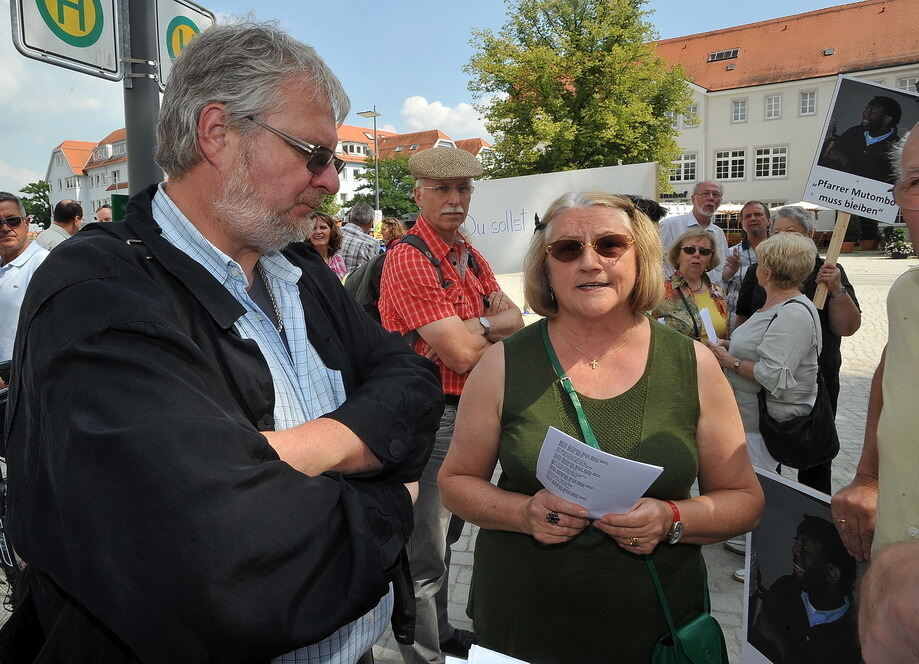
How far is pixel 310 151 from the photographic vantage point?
4.75ft

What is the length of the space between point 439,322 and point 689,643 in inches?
61.1

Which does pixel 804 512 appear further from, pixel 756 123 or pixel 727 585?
pixel 756 123

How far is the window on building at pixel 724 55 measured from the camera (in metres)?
51.8

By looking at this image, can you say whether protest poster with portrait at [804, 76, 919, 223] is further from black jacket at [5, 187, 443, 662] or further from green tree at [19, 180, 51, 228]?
green tree at [19, 180, 51, 228]

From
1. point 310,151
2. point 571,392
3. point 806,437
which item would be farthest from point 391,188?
point 310,151

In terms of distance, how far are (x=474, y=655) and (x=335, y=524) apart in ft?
1.14

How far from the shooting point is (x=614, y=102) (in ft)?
94.6

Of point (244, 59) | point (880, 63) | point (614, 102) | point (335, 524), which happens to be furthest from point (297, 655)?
point (880, 63)

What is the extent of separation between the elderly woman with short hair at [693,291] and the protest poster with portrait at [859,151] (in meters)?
0.76

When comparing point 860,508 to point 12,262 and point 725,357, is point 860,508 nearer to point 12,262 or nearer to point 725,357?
point 725,357

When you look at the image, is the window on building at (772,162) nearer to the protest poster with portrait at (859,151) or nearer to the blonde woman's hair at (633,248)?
the protest poster with portrait at (859,151)

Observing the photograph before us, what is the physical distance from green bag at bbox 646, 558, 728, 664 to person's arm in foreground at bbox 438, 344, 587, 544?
18.0 inches

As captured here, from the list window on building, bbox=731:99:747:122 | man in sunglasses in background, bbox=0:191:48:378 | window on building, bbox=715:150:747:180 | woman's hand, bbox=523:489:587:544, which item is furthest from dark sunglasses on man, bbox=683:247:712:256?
window on building, bbox=731:99:747:122

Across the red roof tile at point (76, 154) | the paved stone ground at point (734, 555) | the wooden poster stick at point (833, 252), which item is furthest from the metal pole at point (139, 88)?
the red roof tile at point (76, 154)
